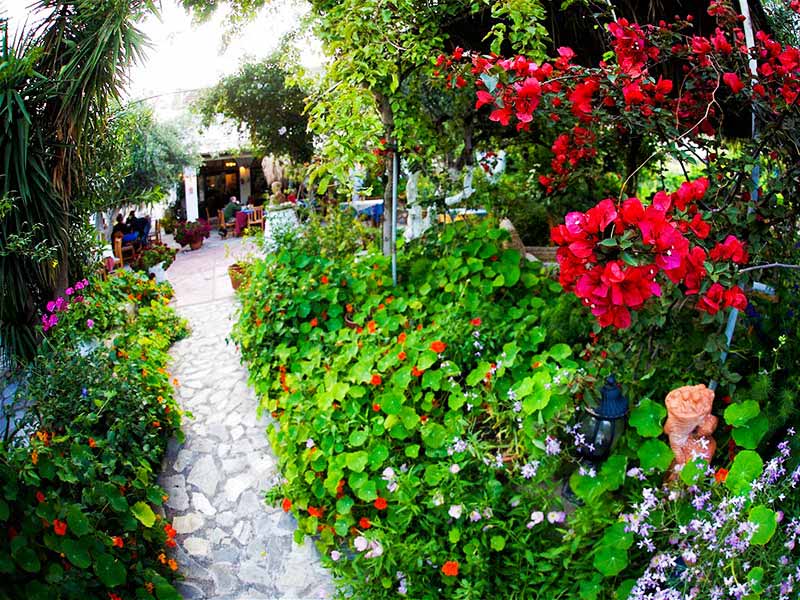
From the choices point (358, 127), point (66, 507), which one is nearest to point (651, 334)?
point (358, 127)

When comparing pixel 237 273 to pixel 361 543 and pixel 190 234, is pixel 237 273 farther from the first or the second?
pixel 190 234

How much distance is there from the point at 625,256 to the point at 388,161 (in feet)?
10.5

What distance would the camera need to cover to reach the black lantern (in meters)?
2.38

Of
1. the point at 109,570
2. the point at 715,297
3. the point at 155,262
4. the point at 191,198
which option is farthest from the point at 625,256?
the point at 191,198

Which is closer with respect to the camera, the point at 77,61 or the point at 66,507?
the point at 66,507

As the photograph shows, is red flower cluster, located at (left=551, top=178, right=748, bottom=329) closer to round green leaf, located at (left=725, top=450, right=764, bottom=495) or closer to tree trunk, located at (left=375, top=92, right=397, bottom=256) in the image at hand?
round green leaf, located at (left=725, top=450, right=764, bottom=495)

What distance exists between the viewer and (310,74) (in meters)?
4.50

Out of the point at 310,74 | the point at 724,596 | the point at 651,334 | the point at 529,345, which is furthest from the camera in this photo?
the point at 310,74

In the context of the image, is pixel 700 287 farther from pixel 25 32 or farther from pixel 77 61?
pixel 25 32

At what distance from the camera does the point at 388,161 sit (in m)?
4.61

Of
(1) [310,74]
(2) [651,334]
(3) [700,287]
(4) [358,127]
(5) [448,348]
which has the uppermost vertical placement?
(1) [310,74]

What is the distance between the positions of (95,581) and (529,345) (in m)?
2.37

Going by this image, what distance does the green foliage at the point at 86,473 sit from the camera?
234 cm

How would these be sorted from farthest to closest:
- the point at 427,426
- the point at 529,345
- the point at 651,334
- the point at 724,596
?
the point at 529,345, the point at 427,426, the point at 651,334, the point at 724,596
